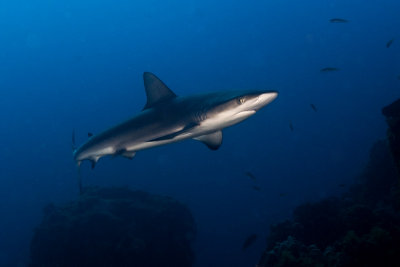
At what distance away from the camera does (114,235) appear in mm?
10938

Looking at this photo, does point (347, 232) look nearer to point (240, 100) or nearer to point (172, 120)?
point (240, 100)

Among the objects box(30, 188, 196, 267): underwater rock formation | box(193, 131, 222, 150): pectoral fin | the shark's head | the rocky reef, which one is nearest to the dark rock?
the rocky reef

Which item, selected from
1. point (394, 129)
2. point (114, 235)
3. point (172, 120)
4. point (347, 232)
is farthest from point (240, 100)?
point (114, 235)

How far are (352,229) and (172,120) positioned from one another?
22.0 feet

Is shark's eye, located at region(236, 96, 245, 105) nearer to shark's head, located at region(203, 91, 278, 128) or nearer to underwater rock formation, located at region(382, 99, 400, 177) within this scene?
shark's head, located at region(203, 91, 278, 128)

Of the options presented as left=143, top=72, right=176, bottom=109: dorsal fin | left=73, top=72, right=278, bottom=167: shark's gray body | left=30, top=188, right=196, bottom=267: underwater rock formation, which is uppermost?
left=143, top=72, right=176, bottom=109: dorsal fin

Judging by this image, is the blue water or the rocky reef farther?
the blue water

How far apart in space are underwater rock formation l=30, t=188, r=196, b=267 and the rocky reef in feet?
16.7

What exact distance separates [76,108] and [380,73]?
125 meters

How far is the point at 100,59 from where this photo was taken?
6501 inches

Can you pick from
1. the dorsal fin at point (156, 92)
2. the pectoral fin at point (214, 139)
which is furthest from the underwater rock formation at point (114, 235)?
the dorsal fin at point (156, 92)

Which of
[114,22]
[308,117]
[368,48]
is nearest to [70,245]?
[308,117]

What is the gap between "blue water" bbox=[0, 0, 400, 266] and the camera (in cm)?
3741

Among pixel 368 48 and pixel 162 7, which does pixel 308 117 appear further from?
pixel 162 7
